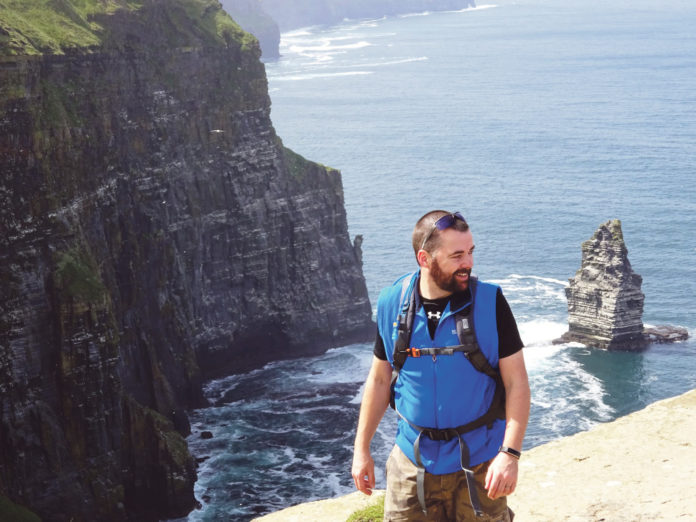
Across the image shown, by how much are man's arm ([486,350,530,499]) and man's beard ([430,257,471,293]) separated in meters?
0.97

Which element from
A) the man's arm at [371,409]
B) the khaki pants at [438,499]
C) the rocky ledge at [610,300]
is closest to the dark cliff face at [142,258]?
the rocky ledge at [610,300]

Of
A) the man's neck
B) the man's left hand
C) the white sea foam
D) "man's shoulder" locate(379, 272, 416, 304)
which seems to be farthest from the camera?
the white sea foam

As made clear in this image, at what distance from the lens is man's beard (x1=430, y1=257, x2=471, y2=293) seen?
12719mm

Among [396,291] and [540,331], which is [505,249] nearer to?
[540,331]

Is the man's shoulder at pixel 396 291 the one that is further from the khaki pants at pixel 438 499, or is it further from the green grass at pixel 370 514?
the green grass at pixel 370 514

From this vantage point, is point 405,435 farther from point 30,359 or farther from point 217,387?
point 217,387

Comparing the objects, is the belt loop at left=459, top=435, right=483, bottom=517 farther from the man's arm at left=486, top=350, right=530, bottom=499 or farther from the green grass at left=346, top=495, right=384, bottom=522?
the green grass at left=346, top=495, right=384, bottom=522

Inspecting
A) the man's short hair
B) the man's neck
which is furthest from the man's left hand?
the man's short hair

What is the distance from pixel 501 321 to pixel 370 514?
663cm

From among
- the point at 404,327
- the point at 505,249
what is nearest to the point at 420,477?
the point at 404,327

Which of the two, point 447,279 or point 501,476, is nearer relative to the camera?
point 501,476

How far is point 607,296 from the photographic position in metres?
95.2

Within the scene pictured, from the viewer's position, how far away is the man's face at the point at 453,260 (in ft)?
41.5

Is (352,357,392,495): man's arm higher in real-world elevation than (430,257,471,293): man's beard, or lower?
lower
